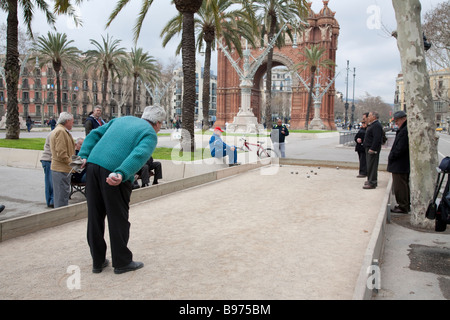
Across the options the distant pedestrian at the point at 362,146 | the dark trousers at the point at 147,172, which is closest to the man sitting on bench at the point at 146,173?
the dark trousers at the point at 147,172

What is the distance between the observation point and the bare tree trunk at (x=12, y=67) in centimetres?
1625

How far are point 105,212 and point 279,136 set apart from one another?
439 inches

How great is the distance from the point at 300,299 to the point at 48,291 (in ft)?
7.28

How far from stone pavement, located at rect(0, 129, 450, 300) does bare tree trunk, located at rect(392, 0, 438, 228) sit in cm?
72

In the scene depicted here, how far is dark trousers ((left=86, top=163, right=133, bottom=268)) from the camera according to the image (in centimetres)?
369

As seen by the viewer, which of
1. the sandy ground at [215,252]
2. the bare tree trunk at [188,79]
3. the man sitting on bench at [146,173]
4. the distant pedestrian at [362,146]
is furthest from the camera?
the bare tree trunk at [188,79]

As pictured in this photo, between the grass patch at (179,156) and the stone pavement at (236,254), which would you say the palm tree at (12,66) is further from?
the stone pavement at (236,254)

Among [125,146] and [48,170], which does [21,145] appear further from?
[125,146]

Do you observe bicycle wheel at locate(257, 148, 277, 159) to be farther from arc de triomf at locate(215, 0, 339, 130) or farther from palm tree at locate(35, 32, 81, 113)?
arc de triomf at locate(215, 0, 339, 130)

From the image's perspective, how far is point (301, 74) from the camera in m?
52.6

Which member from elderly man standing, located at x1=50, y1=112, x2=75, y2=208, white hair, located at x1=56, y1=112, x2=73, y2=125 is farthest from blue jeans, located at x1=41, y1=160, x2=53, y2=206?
white hair, located at x1=56, y1=112, x2=73, y2=125

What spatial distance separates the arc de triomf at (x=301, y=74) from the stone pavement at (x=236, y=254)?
44.5m

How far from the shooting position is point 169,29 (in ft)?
84.5
